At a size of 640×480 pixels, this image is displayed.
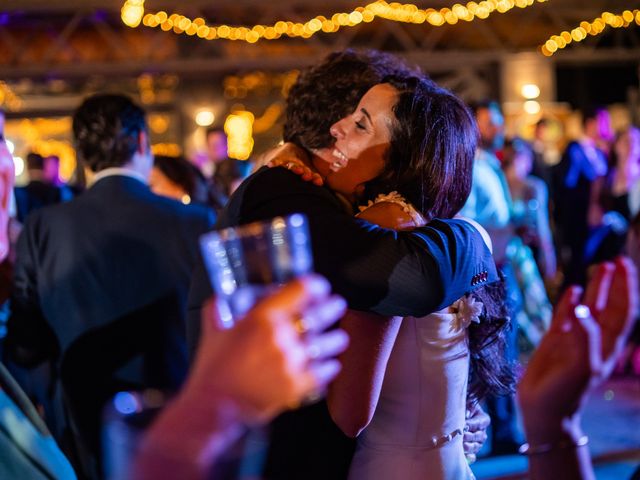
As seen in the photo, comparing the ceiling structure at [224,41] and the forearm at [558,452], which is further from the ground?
the ceiling structure at [224,41]

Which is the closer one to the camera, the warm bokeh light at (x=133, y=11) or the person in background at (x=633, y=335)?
the person in background at (x=633, y=335)

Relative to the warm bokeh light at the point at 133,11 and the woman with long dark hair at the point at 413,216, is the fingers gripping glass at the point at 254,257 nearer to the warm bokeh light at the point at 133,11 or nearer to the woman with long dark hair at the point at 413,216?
the woman with long dark hair at the point at 413,216

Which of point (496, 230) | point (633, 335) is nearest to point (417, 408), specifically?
point (496, 230)

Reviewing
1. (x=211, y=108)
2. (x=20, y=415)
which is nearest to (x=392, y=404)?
(x=20, y=415)

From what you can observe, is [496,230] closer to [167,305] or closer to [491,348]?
[167,305]

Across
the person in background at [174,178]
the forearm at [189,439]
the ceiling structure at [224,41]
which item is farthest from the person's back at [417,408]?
the ceiling structure at [224,41]

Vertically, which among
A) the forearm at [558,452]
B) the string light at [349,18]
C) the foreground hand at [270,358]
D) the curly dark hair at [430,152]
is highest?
the string light at [349,18]

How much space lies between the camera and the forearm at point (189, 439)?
0.77 meters

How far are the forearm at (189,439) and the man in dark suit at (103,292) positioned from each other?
7.07ft

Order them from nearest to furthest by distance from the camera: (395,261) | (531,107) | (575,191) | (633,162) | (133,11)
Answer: (395,261), (633,162), (575,191), (133,11), (531,107)

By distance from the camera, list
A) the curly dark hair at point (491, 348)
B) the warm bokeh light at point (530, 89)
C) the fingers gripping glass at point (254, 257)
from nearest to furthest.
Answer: the fingers gripping glass at point (254, 257) → the curly dark hair at point (491, 348) → the warm bokeh light at point (530, 89)

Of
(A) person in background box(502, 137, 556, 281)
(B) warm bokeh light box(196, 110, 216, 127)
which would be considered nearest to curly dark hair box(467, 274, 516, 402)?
(A) person in background box(502, 137, 556, 281)

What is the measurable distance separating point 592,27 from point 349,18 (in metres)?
4.15

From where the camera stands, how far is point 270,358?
807 millimetres
